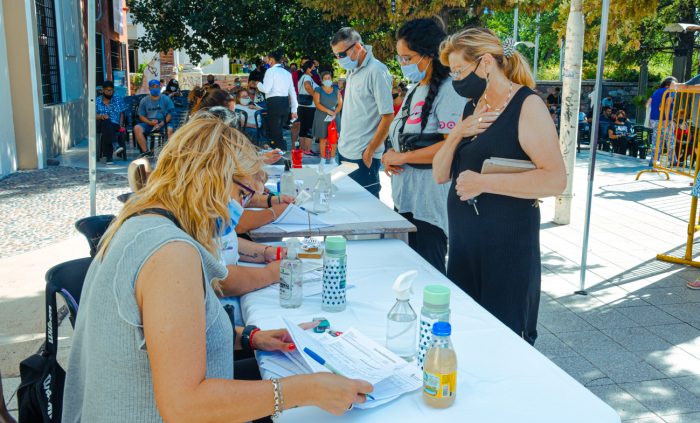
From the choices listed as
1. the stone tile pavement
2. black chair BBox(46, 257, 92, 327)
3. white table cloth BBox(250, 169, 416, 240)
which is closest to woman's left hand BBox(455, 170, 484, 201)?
white table cloth BBox(250, 169, 416, 240)

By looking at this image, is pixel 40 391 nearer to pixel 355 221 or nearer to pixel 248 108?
pixel 355 221

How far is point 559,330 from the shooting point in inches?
161

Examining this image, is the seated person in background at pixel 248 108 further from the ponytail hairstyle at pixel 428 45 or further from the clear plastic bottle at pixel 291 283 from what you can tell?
the clear plastic bottle at pixel 291 283

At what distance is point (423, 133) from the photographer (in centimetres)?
364

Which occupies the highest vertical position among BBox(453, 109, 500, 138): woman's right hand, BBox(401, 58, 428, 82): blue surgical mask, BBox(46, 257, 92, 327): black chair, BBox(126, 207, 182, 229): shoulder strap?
BBox(401, 58, 428, 82): blue surgical mask

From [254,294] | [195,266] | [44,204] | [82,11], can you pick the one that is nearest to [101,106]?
[44,204]

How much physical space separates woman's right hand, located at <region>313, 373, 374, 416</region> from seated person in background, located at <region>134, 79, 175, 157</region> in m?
10.1

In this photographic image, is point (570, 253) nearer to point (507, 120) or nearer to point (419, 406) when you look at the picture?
point (507, 120)

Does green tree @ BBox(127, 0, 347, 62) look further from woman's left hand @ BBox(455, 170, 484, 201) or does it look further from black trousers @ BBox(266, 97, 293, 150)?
woman's left hand @ BBox(455, 170, 484, 201)

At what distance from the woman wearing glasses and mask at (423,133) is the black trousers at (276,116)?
25.4 ft

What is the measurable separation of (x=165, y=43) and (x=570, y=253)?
1660cm

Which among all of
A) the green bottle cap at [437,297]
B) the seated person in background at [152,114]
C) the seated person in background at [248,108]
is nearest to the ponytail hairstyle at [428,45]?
the green bottle cap at [437,297]

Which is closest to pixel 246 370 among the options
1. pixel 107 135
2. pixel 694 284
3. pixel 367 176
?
pixel 367 176

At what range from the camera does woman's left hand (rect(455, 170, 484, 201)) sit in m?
2.61
